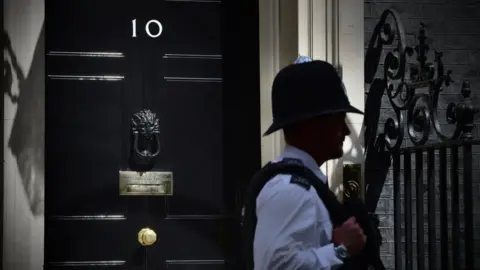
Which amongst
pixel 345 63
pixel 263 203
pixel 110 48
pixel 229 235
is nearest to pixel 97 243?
pixel 229 235

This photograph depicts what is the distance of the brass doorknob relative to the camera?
18.5ft

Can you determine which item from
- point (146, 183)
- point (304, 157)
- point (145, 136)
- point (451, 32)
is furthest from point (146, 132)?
point (304, 157)

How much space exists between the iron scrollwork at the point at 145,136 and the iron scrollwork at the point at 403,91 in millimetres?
1333

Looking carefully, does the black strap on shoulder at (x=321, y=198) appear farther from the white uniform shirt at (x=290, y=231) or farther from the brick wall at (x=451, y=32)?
the brick wall at (x=451, y=32)

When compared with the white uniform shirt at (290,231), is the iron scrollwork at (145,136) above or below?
above

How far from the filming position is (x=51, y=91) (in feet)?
18.7

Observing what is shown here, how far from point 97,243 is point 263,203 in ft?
8.96

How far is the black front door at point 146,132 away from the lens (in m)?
5.67

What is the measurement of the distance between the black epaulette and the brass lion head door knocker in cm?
264

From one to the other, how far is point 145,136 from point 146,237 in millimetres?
638

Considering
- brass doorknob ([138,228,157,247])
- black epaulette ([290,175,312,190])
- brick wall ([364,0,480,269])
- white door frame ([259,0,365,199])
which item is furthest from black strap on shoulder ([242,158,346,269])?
brick wall ([364,0,480,269])

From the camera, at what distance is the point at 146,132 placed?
571 centimetres

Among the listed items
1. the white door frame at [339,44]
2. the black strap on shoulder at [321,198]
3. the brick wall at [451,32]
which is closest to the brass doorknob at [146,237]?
the white door frame at [339,44]

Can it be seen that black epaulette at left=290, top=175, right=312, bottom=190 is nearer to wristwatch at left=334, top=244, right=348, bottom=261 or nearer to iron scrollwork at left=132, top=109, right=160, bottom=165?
wristwatch at left=334, top=244, right=348, bottom=261
